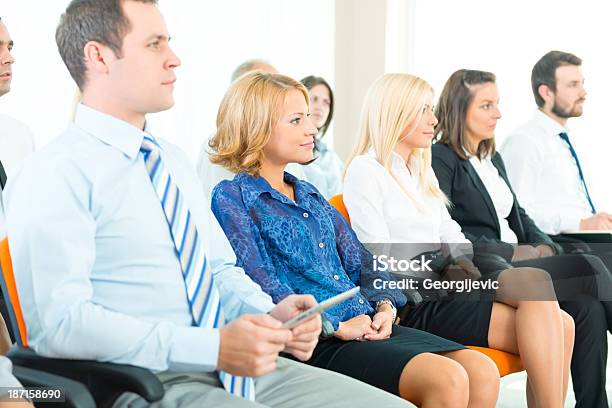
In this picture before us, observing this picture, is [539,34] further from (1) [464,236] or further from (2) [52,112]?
(2) [52,112]

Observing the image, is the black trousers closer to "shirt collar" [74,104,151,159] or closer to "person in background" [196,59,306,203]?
"person in background" [196,59,306,203]

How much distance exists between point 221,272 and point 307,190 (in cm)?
68

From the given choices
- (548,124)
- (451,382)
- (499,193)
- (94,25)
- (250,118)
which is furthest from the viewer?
(548,124)

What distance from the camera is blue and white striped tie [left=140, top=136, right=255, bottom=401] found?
1.73 m

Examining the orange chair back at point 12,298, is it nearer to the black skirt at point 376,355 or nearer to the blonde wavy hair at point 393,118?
the black skirt at point 376,355

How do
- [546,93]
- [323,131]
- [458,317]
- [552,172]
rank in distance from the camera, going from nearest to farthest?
[458,317]
[552,172]
[546,93]
[323,131]

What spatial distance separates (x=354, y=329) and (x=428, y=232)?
793 millimetres

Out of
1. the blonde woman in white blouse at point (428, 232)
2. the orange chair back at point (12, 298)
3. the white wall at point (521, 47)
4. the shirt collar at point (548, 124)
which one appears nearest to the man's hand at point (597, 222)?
the shirt collar at point (548, 124)

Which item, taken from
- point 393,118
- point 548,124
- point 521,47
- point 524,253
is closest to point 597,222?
point 548,124

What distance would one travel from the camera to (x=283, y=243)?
236 cm

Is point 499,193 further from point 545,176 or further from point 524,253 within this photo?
point 545,176

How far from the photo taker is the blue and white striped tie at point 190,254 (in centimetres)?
173

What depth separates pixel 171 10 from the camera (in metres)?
4.78

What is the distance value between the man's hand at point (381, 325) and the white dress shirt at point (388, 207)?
1.50 feet
